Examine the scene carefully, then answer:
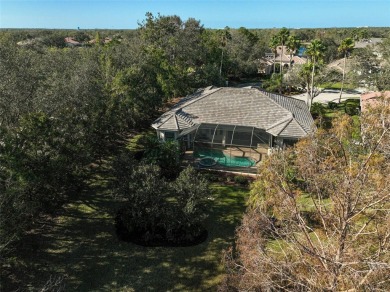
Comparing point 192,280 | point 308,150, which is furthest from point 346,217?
point 192,280

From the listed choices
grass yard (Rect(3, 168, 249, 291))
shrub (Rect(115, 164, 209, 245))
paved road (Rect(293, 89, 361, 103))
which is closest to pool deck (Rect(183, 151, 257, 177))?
grass yard (Rect(3, 168, 249, 291))

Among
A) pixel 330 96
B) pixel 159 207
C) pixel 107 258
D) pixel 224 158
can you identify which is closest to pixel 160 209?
pixel 159 207

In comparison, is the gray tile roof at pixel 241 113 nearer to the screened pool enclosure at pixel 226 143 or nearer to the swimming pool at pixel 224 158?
the screened pool enclosure at pixel 226 143

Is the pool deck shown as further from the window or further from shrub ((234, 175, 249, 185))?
the window

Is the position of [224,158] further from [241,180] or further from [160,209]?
→ [160,209]

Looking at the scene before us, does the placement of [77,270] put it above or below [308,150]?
below

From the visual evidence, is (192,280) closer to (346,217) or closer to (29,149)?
(346,217)

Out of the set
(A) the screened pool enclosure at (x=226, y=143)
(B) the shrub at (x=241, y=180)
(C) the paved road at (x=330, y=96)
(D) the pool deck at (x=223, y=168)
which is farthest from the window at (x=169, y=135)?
(C) the paved road at (x=330, y=96)
